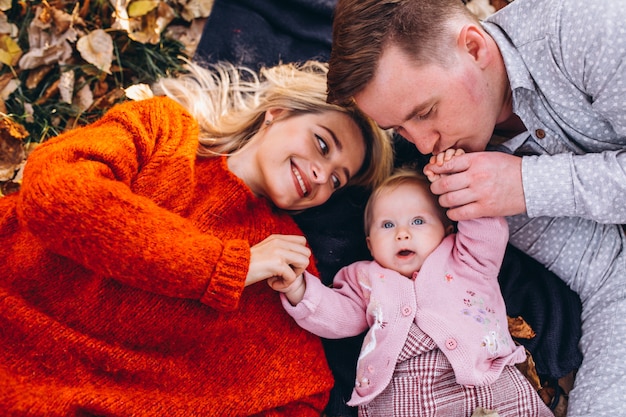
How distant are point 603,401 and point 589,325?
0.38 metres

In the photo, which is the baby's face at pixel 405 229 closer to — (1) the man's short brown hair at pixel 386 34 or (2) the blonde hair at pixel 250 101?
(2) the blonde hair at pixel 250 101

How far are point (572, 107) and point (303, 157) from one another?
107cm

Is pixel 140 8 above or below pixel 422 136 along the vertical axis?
below

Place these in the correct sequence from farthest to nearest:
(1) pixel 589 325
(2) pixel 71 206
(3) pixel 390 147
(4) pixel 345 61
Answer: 1. (3) pixel 390 147
2. (1) pixel 589 325
3. (4) pixel 345 61
4. (2) pixel 71 206

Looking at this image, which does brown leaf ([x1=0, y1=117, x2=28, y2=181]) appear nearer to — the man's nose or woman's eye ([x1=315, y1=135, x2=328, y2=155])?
woman's eye ([x1=315, y1=135, x2=328, y2=155])

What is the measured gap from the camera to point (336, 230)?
2787 millimetres

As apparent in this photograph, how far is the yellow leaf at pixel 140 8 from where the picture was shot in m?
3.12

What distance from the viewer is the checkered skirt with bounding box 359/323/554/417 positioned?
219cm

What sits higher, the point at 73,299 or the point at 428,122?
the point at 428,122

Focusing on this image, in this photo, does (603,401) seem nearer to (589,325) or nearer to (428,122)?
(589,325)

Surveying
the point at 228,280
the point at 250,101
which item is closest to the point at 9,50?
the point at 250,101

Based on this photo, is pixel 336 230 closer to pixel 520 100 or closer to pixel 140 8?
pixel 520 100

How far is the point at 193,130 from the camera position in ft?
8.24

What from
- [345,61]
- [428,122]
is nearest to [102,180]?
[345,61]
